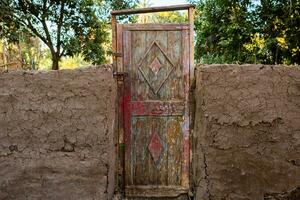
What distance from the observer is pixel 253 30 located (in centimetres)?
841

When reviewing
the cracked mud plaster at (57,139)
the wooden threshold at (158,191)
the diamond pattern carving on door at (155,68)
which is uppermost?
the diamond pattern carving on door at (155,68)

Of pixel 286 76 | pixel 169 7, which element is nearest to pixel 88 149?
pixel 169 7

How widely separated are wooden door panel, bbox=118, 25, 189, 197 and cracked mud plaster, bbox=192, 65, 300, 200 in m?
0.43

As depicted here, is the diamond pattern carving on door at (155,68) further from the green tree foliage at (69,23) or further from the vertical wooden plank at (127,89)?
the green tree foliage at (69,23)

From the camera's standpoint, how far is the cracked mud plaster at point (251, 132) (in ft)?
12.4

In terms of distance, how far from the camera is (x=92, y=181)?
3.78m

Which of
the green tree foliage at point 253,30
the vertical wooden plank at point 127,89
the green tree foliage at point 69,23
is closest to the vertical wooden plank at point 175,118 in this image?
the vertical wooden plank at point 127,89

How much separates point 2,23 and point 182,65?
686 centimetres

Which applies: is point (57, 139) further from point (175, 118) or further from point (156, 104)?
point (175, 118)

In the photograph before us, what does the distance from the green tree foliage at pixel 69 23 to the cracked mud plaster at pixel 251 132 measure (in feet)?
22.7

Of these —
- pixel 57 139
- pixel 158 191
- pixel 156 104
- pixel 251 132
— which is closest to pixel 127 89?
pixel 156 104

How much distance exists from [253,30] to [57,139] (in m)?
5.77

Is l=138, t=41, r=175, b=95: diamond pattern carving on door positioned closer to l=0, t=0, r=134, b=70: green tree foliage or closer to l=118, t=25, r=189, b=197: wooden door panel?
l=118, t=25, r=189, b=197: wooden door panel

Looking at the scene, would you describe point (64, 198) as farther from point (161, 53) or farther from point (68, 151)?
point (161, 53)
